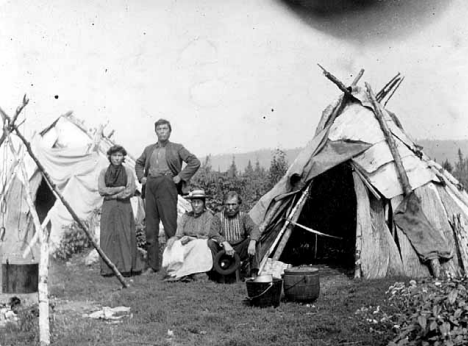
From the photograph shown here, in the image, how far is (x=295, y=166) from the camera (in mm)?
8531

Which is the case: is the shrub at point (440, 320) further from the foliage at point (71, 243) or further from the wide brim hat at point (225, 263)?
the foliage at point (71, 243)

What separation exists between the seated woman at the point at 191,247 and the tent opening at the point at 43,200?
549cm

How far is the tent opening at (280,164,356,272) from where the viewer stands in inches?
401

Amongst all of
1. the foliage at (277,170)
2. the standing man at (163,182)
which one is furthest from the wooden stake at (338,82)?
the foliage at (277,170)

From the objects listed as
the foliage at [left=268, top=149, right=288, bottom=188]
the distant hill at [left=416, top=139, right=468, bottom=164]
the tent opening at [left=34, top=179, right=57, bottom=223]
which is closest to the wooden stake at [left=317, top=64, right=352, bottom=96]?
the foliage at [left=268, top=149, right=288, bottom=188]

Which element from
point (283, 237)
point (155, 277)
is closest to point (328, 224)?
point (283, 237)

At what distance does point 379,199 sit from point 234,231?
6.74 ft

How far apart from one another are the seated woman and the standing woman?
683 mm

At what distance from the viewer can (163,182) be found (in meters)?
8.76

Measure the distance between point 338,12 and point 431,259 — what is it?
12.1 feet

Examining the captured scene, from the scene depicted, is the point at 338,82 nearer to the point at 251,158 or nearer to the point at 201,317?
the point at 201,317

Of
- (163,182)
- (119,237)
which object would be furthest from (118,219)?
(163,182)

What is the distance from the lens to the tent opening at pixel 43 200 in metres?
12.6

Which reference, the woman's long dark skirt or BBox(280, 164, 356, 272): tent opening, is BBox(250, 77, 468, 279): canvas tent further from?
the woman's long dark skirt
